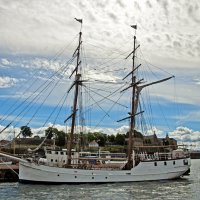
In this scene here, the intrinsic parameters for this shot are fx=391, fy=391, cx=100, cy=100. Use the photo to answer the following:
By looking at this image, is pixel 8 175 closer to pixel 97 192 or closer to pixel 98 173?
pixel 98 173

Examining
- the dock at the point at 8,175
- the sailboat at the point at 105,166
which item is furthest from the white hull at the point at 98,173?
the dock at the point at 8,175

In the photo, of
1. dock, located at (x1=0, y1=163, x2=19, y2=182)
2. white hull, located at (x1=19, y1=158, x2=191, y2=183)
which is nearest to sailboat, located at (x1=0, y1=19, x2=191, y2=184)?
white hull, located at (x1=19, y1=158, x2=191, y2=183)

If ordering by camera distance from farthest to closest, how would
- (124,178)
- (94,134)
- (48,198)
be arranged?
(94,134), (124,178), (48,198)

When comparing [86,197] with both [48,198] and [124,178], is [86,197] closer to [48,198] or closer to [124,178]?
[48,198]

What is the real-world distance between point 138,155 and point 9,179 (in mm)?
21479

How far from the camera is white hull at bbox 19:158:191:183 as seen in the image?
185 ft

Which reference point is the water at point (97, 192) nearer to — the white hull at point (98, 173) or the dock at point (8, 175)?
the white hull at point (98, 173)

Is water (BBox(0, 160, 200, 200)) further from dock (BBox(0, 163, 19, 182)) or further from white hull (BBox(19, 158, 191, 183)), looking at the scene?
dock (BBox(0, 163, 19, 182))

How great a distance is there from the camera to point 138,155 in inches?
2598

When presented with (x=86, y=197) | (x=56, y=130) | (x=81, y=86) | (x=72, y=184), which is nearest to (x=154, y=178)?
(x=72, y=184)

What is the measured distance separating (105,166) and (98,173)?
13.2ft

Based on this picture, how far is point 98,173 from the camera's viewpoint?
194 feet

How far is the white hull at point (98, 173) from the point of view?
56.2 metres

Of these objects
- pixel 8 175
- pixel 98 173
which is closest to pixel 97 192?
pixel 98 173
